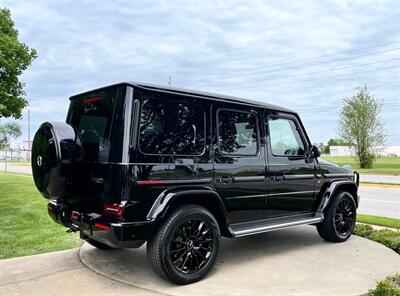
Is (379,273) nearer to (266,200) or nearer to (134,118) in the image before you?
(266,200)

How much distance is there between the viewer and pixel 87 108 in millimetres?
4434

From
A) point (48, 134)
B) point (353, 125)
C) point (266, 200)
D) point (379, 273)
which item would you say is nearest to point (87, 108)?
point (48, 134)

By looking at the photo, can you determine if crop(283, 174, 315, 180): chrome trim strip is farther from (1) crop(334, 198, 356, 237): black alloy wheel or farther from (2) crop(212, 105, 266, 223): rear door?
(1) crop(334, 198, 356, 237): black alloy wheel

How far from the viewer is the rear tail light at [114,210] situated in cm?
360

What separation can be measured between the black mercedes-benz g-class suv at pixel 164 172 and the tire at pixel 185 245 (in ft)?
0.03

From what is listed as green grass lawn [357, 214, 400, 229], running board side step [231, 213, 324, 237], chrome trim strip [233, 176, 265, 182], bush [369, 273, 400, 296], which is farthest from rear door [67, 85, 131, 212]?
green grass lawn [357, 214, 400, 229]

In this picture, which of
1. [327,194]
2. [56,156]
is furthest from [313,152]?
[56,156]

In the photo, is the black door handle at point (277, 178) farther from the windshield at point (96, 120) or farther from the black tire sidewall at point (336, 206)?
the windshield at point (96, 120)

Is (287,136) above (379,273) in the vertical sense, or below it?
above

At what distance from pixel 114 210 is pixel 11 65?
884 centimetres

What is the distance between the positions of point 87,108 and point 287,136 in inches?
109

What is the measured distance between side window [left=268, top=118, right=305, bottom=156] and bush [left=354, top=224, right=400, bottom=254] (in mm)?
1892

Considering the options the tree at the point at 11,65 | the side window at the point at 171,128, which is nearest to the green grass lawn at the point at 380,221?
the side window at the point at 171,128

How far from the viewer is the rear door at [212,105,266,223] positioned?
14.5ft
